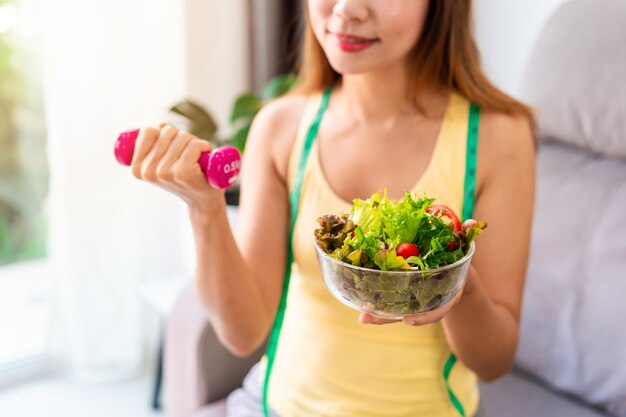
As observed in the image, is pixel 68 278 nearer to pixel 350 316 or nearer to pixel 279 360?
pixel 279 360

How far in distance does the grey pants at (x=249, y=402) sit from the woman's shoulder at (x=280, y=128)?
0.36 meters

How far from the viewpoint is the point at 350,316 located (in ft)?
3.59

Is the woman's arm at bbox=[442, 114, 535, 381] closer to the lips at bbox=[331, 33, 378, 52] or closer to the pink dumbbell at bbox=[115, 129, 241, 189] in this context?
the lips at bbox=[331, 33, 378, 52]

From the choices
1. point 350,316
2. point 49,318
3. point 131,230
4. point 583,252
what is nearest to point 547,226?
point 583,252

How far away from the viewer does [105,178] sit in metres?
2.02

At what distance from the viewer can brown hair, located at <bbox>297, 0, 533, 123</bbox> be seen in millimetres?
1091

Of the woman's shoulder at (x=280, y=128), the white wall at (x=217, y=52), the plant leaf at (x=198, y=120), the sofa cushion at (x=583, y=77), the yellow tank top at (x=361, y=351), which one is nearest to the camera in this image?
the yellow tank top at (x=361, y=351)

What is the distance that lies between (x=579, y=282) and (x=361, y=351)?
0.47 meters

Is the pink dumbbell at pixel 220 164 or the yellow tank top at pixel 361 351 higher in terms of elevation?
the pink dumbbell at pixel 220 164

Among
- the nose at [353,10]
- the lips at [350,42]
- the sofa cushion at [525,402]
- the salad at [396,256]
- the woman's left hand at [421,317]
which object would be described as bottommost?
the sofa cushion at [525,402]

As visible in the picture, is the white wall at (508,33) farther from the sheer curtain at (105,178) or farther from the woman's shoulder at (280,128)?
the sheer curtain at (105,178)

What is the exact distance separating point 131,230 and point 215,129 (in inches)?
19.9

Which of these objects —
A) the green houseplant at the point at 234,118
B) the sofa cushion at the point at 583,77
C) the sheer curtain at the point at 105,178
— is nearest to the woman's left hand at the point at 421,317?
the sofa cushion at the point at 583,77

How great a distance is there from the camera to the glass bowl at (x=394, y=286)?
2.30 feet
